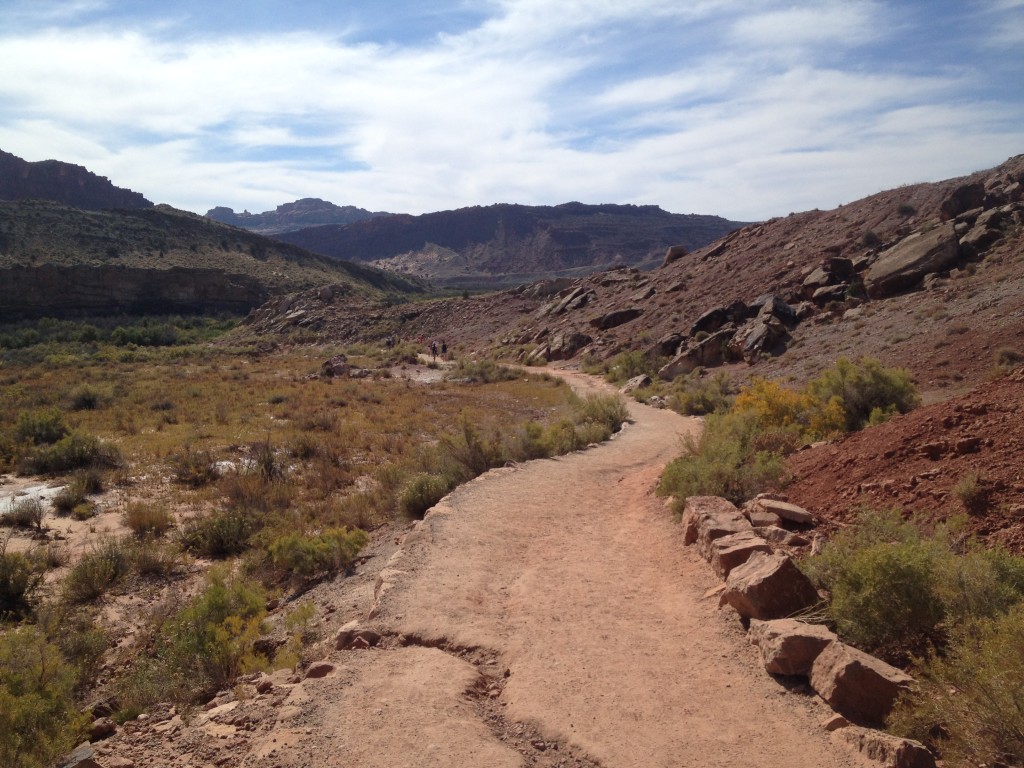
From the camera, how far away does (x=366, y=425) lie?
73.5 feet

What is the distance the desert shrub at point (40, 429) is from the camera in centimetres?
1816

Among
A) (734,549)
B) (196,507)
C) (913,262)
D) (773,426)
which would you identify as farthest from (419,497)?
(913,262)

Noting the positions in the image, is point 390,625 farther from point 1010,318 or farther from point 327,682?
point 1010,318

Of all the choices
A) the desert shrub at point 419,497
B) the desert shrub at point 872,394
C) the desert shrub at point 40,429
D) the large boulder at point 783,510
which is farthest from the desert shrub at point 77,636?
the desert shrub at point 872,394

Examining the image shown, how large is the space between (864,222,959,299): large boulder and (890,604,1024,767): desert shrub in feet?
92.6

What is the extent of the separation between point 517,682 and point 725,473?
5402 millimetres

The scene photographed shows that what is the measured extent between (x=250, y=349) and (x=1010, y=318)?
1970 inches

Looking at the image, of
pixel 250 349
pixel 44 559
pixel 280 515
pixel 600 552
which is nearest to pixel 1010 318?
pixel 600 552

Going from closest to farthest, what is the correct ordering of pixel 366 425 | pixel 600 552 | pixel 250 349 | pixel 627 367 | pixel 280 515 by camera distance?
pixel 600 552 → pixel 280 515 → pixel 366 425 → pixel 627 367 → pixel 250 349

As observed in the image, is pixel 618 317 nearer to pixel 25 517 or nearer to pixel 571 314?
pixel 571 314

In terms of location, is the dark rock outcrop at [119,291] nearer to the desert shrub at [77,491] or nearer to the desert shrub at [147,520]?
the desert shrub at [77,491]

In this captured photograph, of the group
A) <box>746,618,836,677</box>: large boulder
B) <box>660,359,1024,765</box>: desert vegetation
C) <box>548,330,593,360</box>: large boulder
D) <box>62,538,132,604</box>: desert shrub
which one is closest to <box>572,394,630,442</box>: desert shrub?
<box>62,538,132,604</box>: desert shrub

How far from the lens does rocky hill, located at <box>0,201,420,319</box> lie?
60716 mm

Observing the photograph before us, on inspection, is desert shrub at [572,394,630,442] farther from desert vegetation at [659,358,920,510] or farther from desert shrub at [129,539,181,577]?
desert shrub at [129,539,181,577]
